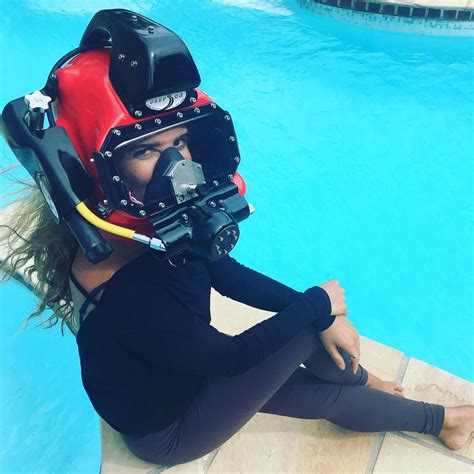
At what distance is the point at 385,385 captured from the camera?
204 centimetres

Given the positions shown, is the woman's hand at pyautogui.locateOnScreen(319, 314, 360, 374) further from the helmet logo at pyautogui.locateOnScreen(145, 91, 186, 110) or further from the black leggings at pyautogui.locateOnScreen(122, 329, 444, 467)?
the helmet logo at pyautogui.locateOnScreen(145, 91, 186, 110)

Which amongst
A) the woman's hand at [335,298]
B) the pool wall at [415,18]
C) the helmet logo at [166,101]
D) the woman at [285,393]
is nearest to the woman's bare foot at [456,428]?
the woman at [285,393]

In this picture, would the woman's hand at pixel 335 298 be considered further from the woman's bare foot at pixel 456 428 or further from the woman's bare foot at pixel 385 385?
the woman's bare foot at pixel 456 428

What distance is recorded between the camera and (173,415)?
5.19 feet

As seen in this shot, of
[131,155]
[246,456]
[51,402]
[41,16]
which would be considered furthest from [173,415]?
[41,16]

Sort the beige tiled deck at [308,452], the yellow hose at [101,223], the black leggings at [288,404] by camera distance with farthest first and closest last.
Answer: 1. the beige tiled deck at [308,452]
2. the black leggings at [288,404]
3. the yellow hose at [101,223]

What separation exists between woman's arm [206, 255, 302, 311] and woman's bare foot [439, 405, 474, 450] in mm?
823

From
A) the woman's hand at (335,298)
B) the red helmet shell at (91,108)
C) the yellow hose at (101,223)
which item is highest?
the red helmet shell at (91,108)

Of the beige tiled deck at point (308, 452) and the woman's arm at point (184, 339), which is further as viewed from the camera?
the beige tiled deck at point (308, 452)

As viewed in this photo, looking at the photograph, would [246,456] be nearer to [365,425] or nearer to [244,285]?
[365,425]

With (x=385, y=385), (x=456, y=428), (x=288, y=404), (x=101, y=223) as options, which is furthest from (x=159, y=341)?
(x=456, y=428)

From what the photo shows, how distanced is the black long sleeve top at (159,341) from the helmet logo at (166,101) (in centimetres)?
42

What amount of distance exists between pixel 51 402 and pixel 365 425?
5.92 ft

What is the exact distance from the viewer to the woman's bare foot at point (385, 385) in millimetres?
2020
